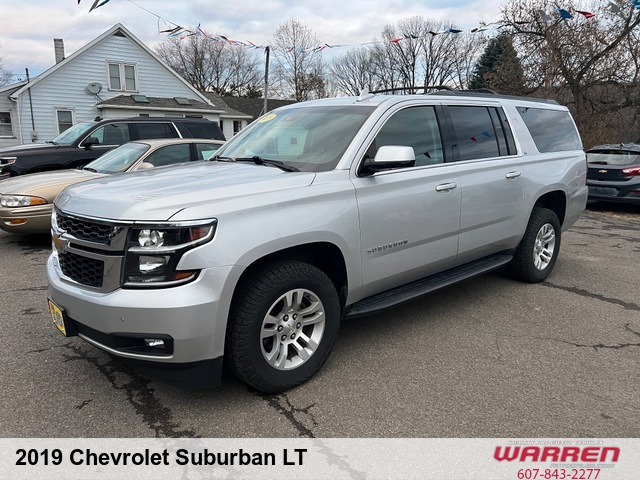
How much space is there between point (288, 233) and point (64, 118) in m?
24.3

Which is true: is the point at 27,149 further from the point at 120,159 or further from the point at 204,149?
the point at 204,149

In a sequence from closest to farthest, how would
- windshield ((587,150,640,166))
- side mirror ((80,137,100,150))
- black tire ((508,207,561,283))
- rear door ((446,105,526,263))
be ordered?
1. rear door ((446,105,526,263))
2. black tire ((508,207,561,283))
3. side mirror ((80,137,100,150))
4. windshield ((587,150,640,166))

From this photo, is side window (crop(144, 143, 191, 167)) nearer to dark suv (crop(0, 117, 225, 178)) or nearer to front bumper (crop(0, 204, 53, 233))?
front bumper (crop(0, 204, 53, 233))

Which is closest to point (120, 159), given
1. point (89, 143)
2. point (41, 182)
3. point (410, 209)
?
point (41, 182)

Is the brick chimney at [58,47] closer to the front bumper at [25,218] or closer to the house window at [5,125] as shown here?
the house window at [5,125]

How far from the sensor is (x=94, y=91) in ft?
76.2

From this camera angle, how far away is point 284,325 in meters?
2.95

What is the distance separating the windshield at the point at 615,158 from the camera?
1006 centimetres

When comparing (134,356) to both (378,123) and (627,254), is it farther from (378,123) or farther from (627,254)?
(627,254)

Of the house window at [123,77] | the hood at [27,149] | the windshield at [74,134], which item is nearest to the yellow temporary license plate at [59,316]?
the hood at [27,149]

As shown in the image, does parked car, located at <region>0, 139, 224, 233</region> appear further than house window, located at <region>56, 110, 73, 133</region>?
No

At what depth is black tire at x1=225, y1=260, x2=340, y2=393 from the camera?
2.71 meters

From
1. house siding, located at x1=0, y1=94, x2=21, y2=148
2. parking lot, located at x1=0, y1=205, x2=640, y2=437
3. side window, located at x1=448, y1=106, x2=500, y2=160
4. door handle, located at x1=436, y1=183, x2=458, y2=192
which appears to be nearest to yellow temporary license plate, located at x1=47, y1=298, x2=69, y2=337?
parking lot, located at x1=0, y1=205, x2=640, y2=437

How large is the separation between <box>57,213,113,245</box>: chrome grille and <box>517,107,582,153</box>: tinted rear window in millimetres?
4228
